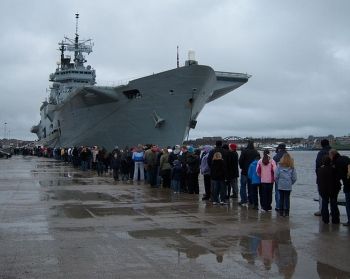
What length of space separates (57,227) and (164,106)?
27912 millimetres

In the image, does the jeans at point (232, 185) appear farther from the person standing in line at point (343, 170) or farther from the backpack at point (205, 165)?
the person standing in line at point (343, 170)

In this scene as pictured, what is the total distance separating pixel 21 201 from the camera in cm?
1266

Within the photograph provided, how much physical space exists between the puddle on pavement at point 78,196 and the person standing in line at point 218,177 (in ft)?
8.62

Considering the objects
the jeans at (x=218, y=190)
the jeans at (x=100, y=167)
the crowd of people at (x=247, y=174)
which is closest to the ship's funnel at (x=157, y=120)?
the jeans at (x=100, y=167)

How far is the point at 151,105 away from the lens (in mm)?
36656

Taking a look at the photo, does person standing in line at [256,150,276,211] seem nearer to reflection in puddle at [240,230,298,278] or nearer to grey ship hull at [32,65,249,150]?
reflection in puddle at [240,230,298,278]

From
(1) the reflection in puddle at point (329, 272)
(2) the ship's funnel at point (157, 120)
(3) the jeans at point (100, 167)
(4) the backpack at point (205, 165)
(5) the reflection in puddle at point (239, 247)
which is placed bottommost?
(1) the reflection in puddle at point (329, 272)

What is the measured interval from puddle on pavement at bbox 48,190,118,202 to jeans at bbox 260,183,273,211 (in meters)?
3.90

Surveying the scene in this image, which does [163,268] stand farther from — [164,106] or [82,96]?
[82,96]

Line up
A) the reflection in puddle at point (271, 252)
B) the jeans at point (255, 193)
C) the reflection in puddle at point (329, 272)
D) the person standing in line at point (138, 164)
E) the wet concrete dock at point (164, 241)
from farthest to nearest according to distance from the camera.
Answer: the person standing in line at point (138, 164) < the jeans at point (255, 193) < the reflection in puddle at point (271, 252) < the wet concrete dock at point (164, 241) < the reflection in puddle at point (329, 272)

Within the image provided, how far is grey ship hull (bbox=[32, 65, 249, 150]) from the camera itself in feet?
116

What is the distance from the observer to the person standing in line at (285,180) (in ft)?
34.6

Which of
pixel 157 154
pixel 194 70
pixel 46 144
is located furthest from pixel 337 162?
pixel 46 144

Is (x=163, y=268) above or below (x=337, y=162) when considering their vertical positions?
below
